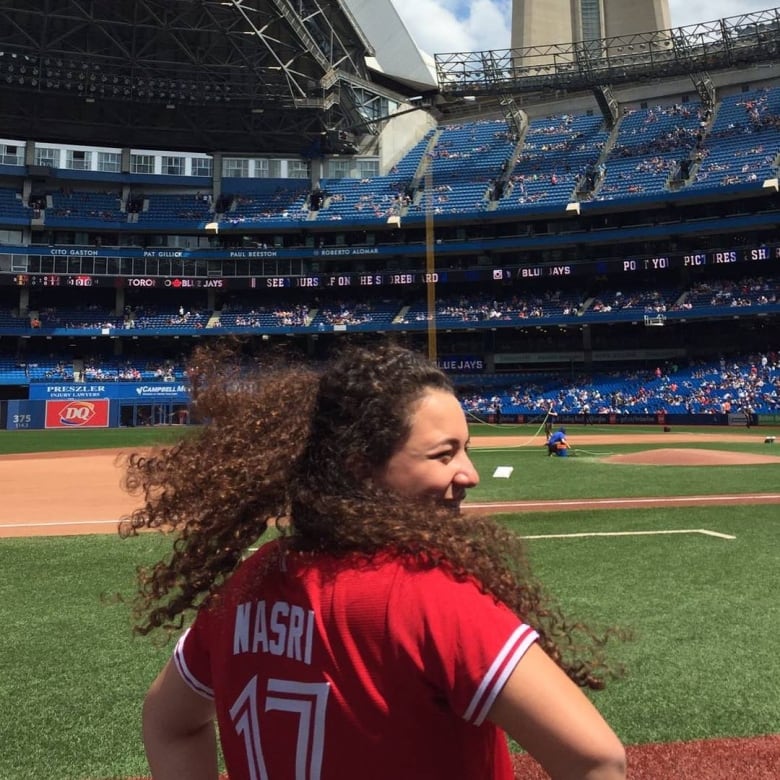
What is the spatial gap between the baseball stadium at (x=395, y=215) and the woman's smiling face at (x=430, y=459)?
70.0ft

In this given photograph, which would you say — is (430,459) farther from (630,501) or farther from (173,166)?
(173,166)

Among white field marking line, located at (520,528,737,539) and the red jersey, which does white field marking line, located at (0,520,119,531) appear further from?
the red jersey

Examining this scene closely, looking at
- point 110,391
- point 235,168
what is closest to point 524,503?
point 110,391

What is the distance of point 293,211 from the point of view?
60656mm

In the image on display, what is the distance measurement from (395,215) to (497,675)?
2284 inches

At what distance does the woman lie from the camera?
126cm

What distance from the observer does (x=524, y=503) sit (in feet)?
43.0

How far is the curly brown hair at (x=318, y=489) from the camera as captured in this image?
1472mm

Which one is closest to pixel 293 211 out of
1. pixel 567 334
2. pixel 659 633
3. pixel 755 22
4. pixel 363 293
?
pixel 363 293

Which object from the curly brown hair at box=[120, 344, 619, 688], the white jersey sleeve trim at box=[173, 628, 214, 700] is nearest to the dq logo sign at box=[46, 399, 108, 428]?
the curly brown hair at box=[120, 344, 619, 688]

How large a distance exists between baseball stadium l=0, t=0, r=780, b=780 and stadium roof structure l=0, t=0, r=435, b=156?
0.26 m

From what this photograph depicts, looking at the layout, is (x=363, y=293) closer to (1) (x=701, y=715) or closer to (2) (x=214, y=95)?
(2) (x=214, y=95)

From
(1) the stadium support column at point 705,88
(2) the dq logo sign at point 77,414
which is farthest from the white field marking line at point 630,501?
(1) the stadium support column at point 705,88

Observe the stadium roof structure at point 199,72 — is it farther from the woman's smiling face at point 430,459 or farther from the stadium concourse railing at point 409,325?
the woman's smiling face at point 430,459
